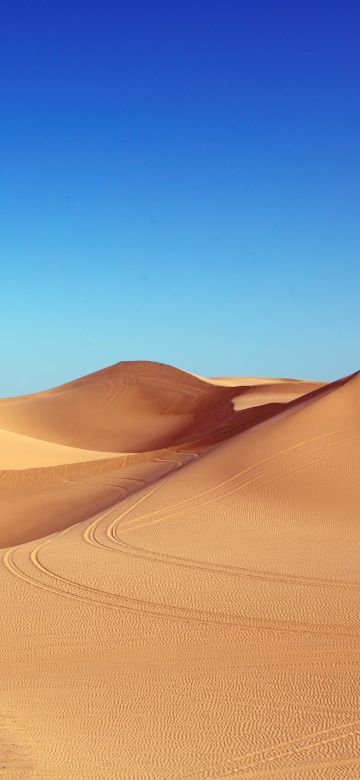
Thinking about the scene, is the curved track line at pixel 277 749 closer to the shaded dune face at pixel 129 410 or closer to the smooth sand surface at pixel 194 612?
the smooth sand surface at pixel 194 612

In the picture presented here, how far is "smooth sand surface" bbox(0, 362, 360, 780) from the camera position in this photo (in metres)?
6.26

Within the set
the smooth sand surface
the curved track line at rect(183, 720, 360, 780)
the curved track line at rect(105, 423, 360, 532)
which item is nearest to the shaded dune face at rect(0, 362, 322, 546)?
the smooth sand surface

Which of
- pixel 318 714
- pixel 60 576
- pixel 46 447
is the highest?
pixel 46 447

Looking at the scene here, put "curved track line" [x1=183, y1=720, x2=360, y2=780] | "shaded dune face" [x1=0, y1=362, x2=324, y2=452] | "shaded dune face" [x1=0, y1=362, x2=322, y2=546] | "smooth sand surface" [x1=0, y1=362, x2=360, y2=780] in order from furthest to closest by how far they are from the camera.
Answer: "shaded dune face" [x1=0, y1=362, x2=324, y2=452]
"shaded dune face" [x1=0, y1=362, x2=322, y2=546]
"smooth sand surface" [x1=0, y1=362, x2=360, y2=780]
"curved track line" [x1=183, y1=720, x2=360, y2=780]

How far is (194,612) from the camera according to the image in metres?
10.2

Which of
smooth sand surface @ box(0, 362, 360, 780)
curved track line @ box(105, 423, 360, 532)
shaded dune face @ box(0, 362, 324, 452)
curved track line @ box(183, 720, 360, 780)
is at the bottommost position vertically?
curved track line @ box(183, 720, 360, 780)

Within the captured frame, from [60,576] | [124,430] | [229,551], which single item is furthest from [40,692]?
[124,430]

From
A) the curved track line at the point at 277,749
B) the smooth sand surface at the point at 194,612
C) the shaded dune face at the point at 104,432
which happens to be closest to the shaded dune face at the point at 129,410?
the shaded dune face at the point at 104,432

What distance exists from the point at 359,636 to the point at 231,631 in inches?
58.3

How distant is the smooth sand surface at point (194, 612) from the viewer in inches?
247

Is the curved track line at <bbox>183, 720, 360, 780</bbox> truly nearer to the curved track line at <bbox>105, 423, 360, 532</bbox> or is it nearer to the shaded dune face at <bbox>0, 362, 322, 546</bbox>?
the curved track line at <bbox>105, 423, 360, 532</bbox>

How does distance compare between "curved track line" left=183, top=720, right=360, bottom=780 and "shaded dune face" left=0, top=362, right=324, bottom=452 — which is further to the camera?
"shaded dune face" left=0, top=362, right=324, bottom=452

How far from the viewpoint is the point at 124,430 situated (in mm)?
43406

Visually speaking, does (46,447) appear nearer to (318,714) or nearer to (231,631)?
(231,631)
